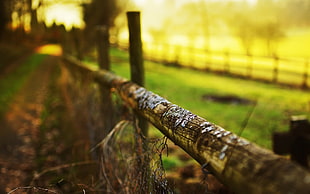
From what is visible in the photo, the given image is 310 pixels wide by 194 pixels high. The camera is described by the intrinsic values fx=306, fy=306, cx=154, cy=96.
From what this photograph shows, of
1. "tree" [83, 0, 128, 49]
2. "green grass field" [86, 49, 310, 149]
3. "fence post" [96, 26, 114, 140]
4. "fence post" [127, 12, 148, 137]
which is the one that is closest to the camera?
"fence post" [127, 12, 148, 137]

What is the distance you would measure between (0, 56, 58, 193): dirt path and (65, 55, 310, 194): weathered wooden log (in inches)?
125

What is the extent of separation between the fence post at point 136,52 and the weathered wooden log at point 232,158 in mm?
811

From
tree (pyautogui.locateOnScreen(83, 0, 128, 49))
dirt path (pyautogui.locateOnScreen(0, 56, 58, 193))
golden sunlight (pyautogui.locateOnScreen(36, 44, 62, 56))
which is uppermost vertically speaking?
tree (pyautogui.locateOnScreen(83, 0, 128, 49))

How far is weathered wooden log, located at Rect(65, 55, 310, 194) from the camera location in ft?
2.42

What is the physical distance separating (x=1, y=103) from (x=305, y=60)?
13369 millimetres

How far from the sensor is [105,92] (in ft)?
12.5

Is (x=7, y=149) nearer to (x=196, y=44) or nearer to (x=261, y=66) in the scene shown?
(x=261, y=66)

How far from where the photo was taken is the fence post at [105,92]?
11.9 ft

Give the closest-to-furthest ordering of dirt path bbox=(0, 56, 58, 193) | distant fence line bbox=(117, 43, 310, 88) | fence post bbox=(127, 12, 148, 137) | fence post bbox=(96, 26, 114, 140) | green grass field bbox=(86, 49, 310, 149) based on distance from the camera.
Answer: fence post bbox=(127, 12, 148, 137)
fence post bbox=(96, 26, 114, 140)
dirt path bbox=(0, 56, 58, 193)
green grass field bbox=(86, 49, 310, 149)
distant fence line bbox=(117, 43, 310, 88)

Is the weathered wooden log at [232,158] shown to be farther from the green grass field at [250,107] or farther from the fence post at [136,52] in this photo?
the green grass field at [250,107]

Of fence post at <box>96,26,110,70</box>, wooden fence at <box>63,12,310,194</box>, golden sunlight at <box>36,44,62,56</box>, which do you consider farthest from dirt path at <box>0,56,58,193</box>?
golden sunlight at <box>36,44,62,56</box>

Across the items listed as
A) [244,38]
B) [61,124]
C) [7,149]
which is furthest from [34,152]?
Result: [244,38]

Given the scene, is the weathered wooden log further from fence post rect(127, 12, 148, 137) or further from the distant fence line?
the distant fence line

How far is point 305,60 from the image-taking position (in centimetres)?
1488
